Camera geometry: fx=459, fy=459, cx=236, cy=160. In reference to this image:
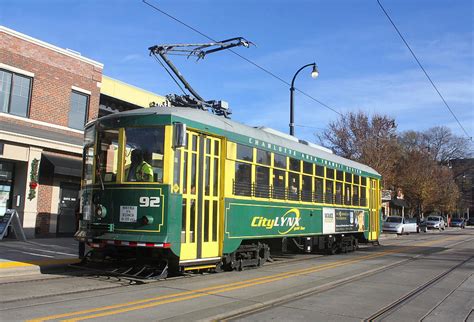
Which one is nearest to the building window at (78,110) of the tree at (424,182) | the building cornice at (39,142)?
the building cornice at (39,142)

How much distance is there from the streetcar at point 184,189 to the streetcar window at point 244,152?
0.02 m

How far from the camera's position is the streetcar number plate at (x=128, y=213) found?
911cm

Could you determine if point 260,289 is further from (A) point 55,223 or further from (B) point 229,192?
(A) point 55,223

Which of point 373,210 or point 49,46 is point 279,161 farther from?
point 49,46

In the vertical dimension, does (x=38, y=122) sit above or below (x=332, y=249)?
above

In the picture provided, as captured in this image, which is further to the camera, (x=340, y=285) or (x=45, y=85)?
(x=45, y=85)

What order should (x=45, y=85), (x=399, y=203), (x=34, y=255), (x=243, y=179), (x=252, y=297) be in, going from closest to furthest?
(x=252, y=297), (x=243, y=179), (x=34, y=255), (x=45, y=85), (x=399, y=203)

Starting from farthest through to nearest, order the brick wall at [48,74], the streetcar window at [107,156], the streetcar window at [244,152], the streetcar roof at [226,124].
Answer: the brick wall at [48,74], the streetcar window at [244,152], the streetcar window at [107,156], the streetcar roof at [226,124]

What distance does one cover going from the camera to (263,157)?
11969mm

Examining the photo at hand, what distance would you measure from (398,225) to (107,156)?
32.1 m

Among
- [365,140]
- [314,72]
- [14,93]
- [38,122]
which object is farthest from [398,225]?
[14,93]

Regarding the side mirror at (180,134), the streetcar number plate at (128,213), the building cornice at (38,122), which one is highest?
the building cornice at (38,122)

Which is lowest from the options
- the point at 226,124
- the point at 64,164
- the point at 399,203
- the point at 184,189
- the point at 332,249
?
the point at 332,249

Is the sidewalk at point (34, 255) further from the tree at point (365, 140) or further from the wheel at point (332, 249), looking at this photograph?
the tree at point (365, 140)
